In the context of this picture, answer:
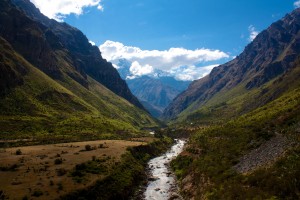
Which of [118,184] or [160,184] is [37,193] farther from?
[160,184]

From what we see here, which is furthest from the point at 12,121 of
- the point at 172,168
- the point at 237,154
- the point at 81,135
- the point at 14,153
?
the point at 237,154

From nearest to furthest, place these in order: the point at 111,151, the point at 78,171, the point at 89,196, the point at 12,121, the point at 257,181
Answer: the point at 257,181
the point at 89,196
the point at 78,171
the point at 111,151
the point at 12,121

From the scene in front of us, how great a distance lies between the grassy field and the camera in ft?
194

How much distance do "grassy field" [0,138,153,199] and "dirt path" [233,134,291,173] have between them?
3119 cm

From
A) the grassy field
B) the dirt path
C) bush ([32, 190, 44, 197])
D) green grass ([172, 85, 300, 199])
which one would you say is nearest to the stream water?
green grass ([172, 85, 300, 199])

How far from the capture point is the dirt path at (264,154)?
198ft

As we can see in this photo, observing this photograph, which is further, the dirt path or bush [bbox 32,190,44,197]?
the dirt path

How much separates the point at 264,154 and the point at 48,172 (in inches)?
1858

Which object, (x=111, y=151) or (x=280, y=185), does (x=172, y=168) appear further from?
(x=280, y=185)

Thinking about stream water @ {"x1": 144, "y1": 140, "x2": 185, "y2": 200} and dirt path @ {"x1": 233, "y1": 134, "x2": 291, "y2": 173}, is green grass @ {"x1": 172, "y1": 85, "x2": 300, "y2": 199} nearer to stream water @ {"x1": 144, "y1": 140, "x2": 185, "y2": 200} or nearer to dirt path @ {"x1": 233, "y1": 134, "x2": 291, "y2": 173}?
dirt path @ {"x1": 233, "y1": 134, "x2": 291, "y2": 173}

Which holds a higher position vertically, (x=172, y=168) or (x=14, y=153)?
(x=14, y=153)

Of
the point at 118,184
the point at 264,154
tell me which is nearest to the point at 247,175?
the point at 264,154

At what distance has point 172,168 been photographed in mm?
105750

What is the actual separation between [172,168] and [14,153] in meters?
50.1
